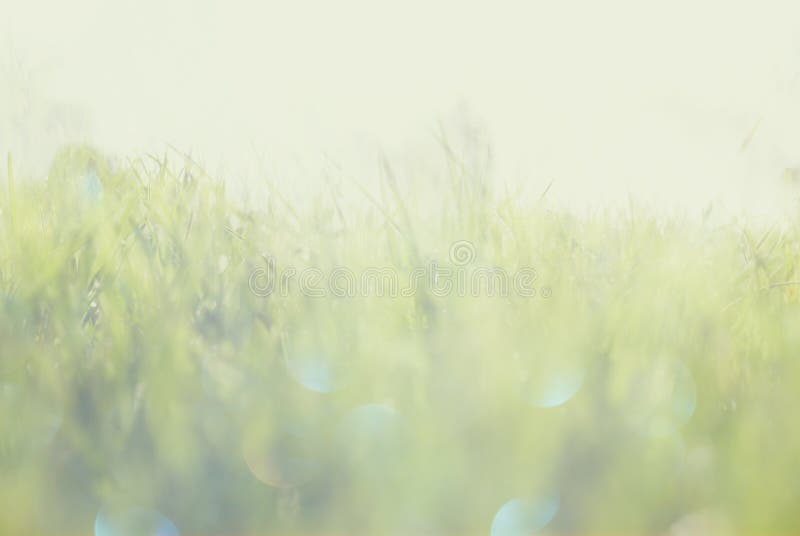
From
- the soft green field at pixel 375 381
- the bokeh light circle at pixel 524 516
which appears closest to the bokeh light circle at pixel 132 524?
the soft green field at pixel 375 381

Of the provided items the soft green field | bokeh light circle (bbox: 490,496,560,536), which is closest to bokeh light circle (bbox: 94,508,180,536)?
the soft green field

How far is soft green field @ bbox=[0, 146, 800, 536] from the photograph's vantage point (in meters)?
0.69

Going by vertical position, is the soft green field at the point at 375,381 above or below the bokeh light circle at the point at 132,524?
above

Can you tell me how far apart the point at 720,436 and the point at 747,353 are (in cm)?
24

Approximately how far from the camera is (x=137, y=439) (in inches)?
29.9

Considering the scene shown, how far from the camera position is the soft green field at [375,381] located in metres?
0.69

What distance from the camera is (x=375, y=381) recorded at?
802mm

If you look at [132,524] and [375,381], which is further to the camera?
[375,381]

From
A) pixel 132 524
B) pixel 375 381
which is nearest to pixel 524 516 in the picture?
pixel 375 381

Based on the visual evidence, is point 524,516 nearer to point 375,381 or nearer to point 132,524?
point 375,381

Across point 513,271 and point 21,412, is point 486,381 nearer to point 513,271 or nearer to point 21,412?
point 513,271

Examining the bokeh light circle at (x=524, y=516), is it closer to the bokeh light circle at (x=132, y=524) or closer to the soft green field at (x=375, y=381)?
the soft green field at (x=375, y=381)

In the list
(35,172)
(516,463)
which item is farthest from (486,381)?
(35,172)

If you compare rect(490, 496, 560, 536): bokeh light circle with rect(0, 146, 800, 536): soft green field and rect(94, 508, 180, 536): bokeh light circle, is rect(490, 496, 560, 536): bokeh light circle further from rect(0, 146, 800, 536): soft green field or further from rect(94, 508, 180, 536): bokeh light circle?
rect(94, 508, 180, 536): bokeh light circle
